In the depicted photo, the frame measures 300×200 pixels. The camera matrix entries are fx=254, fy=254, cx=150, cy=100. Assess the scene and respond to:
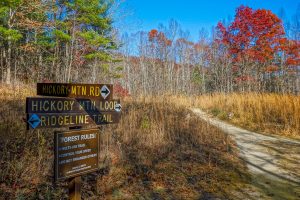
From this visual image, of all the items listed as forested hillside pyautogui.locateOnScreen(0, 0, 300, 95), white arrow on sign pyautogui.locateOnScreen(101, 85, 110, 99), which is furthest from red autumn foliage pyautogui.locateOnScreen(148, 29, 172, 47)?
white arrow on sign pyautogui.locateOnScreen(101, 85, 110, 99)

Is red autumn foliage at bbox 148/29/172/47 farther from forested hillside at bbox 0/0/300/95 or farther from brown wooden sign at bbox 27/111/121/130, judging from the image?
brown wooden sign at bbox 27/111/121/130

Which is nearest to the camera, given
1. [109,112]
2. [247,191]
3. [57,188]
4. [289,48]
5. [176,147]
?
Answer: [109,112]

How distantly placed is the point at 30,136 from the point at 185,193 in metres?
2.95

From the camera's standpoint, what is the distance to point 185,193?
3.71 m

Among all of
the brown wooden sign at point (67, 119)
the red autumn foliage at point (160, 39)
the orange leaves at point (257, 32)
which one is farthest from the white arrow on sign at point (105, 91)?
the red autumn foliage at point (160, 39)

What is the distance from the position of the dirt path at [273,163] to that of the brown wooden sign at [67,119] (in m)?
2.60

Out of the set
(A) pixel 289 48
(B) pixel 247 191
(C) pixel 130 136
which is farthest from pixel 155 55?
(B) pixel 247 191

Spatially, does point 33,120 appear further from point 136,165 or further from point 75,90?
point 136,165

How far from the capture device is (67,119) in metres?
2.40

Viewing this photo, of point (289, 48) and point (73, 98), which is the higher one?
point (289, 48)

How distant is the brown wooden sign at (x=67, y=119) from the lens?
7.14 ft

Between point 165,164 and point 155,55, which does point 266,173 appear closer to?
point 165,164

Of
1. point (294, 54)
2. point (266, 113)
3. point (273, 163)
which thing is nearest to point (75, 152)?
point (273, 163)

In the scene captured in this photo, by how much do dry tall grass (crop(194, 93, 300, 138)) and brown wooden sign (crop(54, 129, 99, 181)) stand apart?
746 centimetres
